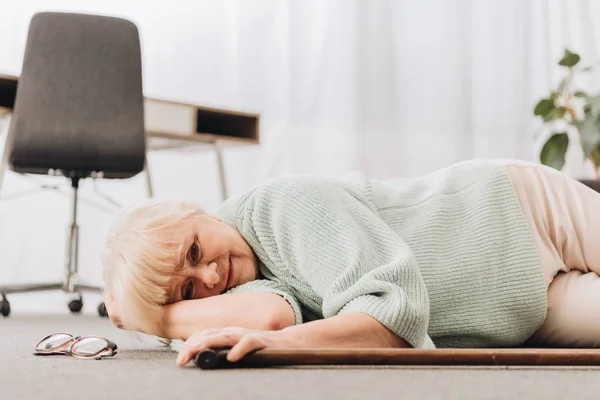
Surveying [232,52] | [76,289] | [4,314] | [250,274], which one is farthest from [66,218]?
[250,274]

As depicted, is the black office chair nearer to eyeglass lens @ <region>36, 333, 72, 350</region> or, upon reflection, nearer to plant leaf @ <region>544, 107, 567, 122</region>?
eyeglass lens @ <region>36, 333, 72, 350</region>

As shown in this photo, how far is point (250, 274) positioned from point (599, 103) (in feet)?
6.75

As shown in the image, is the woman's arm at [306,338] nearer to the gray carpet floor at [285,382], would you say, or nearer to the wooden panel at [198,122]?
the gray carpet floor at [285,382]

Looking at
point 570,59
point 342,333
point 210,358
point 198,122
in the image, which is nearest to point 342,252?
point 342,333

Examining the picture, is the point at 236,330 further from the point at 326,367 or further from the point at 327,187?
the point at 327,187

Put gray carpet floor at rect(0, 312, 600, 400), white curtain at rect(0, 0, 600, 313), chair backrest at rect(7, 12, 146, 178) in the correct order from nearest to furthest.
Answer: gray carpet floor at rect(0, 312, 600, 400) < chair backrest at rect(7, 12, 146, 178) < white curtain at rect(0, 0, 600, 313)

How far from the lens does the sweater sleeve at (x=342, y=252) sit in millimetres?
958

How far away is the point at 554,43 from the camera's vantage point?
11.3 feet

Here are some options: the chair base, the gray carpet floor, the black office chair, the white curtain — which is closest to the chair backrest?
the black office chair

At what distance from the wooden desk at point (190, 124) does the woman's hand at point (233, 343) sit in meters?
1.71

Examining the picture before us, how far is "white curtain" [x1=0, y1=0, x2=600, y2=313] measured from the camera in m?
2.90

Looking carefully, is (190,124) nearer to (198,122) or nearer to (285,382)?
(198,122)

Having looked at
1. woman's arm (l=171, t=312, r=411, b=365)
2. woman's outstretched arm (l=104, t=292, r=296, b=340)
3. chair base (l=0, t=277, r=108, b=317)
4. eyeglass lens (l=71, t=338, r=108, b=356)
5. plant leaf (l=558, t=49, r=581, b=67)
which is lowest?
chair base (l=0, t=277, r=108, b=317)

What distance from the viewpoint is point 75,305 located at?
2482mm
